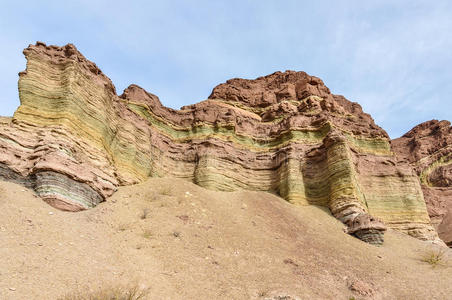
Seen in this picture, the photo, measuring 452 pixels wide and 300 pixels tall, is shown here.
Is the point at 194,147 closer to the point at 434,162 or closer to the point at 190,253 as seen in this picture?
the point at 190,253

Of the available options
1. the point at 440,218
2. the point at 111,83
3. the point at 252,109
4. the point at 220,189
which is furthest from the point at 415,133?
the point at 111,83

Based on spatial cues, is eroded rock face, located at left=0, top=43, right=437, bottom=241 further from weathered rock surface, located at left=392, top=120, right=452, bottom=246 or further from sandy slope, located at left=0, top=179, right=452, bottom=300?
weathered rock surface, located at left=392, top=120, right=452, bottom=246

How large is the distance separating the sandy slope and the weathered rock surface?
13352 mm

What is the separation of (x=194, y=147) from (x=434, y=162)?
29.7m

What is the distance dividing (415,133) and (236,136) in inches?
1272

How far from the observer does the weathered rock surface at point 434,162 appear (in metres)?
29.0

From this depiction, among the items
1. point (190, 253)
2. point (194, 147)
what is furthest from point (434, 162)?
point (190, 253)

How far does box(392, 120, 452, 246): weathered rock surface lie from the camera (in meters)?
29.0

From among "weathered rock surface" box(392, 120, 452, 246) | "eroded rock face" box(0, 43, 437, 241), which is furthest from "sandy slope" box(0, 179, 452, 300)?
"weathered rock surface" box(392, 120, 452, 246)

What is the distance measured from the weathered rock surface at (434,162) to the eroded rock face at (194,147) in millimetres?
4606

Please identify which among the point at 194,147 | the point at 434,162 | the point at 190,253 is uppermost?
the point at 434,162

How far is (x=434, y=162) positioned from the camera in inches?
1483

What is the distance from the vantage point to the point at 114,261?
996 centimetres

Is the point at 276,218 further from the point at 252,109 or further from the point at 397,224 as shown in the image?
the point at 252,109
